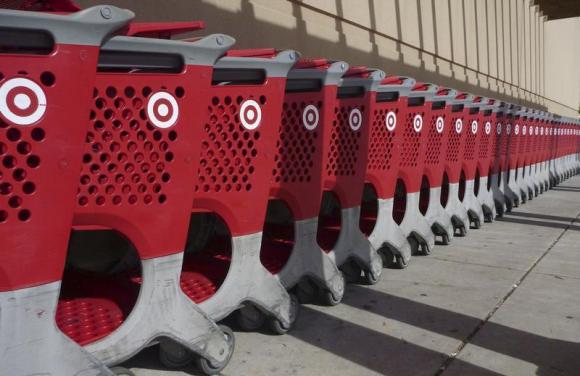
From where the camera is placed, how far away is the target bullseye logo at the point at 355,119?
10.2ft

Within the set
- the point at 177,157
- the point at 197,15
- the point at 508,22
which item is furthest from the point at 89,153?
the point at 508,22

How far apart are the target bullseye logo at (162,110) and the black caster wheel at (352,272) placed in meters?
1.77

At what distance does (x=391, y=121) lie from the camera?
3.50 meters

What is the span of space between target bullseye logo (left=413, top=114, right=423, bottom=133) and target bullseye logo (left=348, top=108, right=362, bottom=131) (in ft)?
2.61

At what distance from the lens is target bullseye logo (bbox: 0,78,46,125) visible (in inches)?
61.1

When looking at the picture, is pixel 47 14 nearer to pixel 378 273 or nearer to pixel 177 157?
pixel 177 157

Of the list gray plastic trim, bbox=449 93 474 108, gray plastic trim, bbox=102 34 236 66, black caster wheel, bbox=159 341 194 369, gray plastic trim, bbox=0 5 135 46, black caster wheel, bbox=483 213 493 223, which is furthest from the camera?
black caster wheel, bbox=483 213 493 223

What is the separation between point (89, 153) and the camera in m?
1.87

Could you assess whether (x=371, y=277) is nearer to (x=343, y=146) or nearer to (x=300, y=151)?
(x=343, y=146)

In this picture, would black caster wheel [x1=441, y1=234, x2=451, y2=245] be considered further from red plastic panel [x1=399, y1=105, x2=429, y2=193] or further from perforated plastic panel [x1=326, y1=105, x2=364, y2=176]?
perforated plastic panel [x1=326, y1=105, x2=364, y2=176]

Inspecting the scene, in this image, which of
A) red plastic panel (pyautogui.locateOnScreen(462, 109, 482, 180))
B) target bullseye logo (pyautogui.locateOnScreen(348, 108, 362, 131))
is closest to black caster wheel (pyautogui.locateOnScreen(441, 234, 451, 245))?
red plastic panel (pyautogui.locateOnScreen(462, 109, 482, 180))

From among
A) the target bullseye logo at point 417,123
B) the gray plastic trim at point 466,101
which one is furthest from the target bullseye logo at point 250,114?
the gray plastic trim at point 466,101

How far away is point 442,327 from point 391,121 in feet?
4.36

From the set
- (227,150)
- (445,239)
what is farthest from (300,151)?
(445,239)
